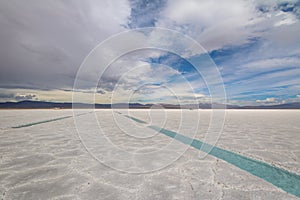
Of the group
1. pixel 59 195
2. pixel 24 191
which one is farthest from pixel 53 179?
pixel 59 195

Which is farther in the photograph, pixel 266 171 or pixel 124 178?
pixel 266 171

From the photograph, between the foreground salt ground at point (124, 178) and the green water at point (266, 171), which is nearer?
the foreground salt ground at point (124, 178)

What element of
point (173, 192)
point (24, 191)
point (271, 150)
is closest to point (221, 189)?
point (173, 192)

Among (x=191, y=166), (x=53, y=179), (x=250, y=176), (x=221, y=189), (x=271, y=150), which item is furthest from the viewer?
(x=271, y=150)

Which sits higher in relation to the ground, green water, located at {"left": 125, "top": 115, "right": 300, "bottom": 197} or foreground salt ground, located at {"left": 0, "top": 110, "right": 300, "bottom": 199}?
green water, located at {"left": 125, "top": 115, "right": 300, "bottom": 197}

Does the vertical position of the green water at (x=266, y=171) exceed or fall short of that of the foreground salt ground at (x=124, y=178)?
it exceeds it

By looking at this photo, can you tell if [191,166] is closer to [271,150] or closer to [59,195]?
[59,195]

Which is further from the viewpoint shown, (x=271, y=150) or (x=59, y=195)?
(x=271, y=150)

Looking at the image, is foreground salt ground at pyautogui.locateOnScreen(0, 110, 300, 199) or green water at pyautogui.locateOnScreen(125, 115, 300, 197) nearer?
foreground salt ground at pyautogui.locateOnScreen(0, 110, 300, 199)

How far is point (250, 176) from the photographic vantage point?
2480mm

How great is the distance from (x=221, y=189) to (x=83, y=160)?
2479mm

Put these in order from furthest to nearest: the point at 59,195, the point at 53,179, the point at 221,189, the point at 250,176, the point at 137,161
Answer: the point at 137,161 → the point at 250,176 → the point at 53,179 → the point at 221,189 → the point at 59,195

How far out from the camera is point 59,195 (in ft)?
6.29

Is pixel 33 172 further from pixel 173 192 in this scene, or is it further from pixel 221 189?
Result: pixel 221 189
